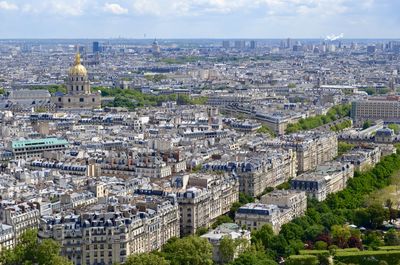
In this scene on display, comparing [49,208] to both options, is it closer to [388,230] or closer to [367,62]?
[388,230]

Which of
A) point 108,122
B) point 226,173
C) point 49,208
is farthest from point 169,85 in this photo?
point 49,208

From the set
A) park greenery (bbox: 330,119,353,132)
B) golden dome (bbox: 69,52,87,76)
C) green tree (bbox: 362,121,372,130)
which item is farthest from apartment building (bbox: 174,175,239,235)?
golden dome (bbox: 69,52,87,76)

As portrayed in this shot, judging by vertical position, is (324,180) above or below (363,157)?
above

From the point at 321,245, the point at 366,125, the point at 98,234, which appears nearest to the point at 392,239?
the point at 321,245

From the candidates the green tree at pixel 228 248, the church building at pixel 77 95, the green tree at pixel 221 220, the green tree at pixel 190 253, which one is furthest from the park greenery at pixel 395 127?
the green tree at pixel 190 253

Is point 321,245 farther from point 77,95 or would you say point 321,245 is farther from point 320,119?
point 77,95
